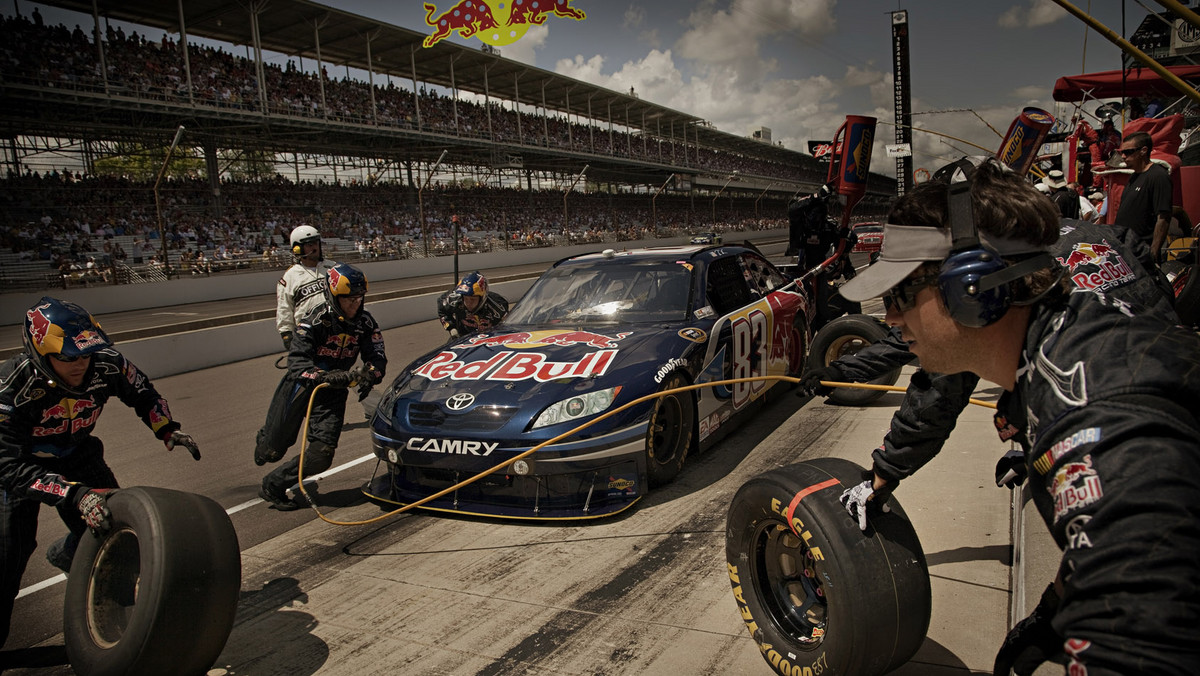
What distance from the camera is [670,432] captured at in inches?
177

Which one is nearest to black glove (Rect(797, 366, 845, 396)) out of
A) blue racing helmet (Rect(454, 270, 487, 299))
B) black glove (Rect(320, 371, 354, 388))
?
black glove (Rect(320, 371, 354, 388))

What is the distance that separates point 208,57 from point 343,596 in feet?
102

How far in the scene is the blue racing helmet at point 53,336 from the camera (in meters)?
3.11

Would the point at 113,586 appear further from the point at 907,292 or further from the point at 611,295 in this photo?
the point at 611,295

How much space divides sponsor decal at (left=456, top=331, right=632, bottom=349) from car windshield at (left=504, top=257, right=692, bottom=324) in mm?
356

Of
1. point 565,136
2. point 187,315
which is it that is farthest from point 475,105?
point 187,315

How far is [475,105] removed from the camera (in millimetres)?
42594

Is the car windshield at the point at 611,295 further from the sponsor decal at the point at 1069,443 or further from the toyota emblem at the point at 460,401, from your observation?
the sponsor decal at the point at 1069,443

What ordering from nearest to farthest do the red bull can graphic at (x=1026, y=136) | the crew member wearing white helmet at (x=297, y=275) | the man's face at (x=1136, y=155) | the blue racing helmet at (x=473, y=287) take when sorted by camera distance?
the man's face at (x=1136, y=155) → the crew member wearing white helmet at (x=297, y=275) → the blue racing helmet at (x=473, y=287) → the red bull can graphic at (x=1026, y=136)

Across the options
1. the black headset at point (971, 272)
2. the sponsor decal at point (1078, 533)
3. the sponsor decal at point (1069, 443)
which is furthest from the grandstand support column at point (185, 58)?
the sponsor decal at point (1078, 533)

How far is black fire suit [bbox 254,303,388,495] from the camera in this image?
15.3 feet

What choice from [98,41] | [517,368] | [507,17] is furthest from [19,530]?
[98,41]

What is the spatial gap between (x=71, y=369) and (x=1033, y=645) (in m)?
3.86

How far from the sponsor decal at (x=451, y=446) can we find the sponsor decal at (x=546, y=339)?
106 cm
